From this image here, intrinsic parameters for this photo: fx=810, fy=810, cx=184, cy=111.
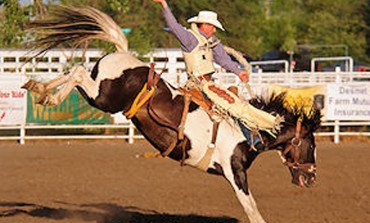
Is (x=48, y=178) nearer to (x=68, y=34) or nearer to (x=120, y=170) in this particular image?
(x=120, y=170)

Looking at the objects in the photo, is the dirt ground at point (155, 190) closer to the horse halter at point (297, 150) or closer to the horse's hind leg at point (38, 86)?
the horse halter at point (297, 150)

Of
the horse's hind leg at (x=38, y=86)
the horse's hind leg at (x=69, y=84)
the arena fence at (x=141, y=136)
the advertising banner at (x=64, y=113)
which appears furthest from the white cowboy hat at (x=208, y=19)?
the advertising banner at (x=64, y=113)

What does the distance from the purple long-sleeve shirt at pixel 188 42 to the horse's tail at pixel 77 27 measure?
1.87 ft

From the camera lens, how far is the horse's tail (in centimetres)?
721

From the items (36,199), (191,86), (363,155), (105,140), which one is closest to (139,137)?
(105,140)

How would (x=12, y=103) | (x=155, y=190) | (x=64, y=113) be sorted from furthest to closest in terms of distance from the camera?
(x=64, y=113), (x=12, y=103), (x=155, y=190)

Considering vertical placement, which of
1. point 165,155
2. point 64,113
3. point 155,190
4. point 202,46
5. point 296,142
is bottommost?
point 155,190

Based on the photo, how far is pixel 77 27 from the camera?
725 centimetres

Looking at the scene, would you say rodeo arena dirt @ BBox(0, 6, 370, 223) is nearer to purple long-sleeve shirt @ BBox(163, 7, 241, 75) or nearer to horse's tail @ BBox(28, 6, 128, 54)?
horse's tail @ BBox(28, 6, 128, 54)

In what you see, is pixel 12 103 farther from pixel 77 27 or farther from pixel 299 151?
pixel 299 151

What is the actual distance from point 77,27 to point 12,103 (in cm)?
980

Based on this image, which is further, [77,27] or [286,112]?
[286,112]

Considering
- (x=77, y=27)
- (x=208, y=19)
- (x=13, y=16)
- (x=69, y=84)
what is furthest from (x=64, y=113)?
(x=208, y=19)

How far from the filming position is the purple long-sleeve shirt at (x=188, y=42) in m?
6.86
